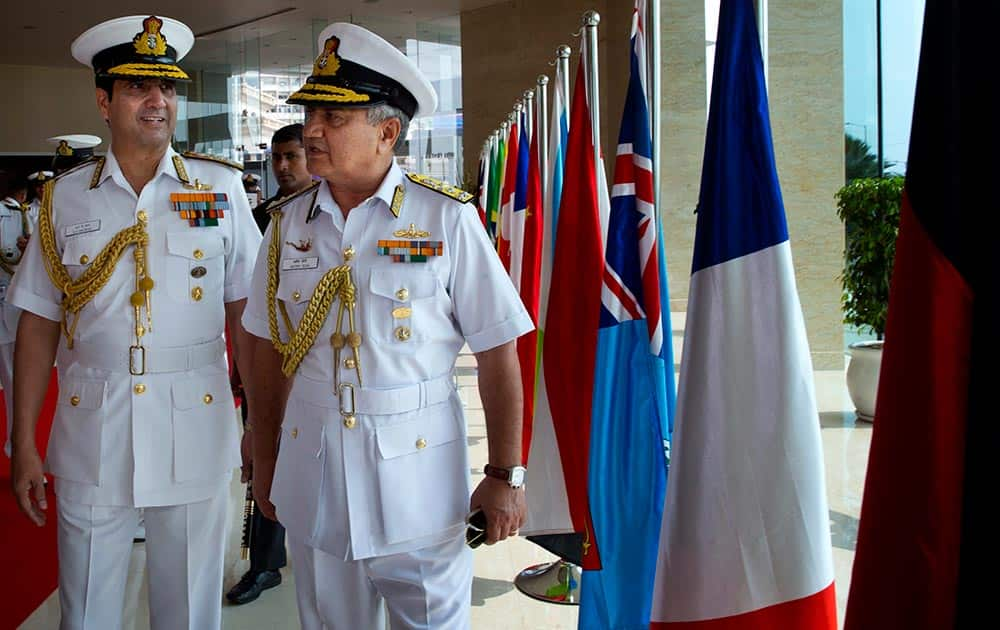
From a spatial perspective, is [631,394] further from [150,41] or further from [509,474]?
[150,41]

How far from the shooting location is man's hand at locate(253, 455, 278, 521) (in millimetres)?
2125

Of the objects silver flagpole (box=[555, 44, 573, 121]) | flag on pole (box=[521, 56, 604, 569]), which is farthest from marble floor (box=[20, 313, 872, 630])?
silver flagpole (box=[555, 44, 573, 121])

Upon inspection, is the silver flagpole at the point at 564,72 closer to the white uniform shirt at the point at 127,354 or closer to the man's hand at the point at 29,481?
the white uniform shirt at the point at 127,354

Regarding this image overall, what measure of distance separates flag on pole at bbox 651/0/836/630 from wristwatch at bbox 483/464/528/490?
45cm

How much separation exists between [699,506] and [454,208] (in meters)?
0.81

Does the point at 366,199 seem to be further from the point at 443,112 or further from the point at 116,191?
the point at 443,112

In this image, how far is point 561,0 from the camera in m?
13.6

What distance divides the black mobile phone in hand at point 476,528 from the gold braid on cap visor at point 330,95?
85cm

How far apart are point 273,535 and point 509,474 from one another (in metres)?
1.82

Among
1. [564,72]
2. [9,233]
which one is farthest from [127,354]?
[9,233]

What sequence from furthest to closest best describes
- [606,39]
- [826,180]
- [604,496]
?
[606,39] → [826,180] → [604,496]

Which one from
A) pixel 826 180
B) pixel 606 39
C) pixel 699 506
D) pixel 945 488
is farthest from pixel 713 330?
pixel 606 39

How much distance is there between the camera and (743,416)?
Result: 57.3 inches

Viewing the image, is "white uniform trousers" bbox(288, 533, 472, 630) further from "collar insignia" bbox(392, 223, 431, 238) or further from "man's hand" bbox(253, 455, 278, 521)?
"collar insignia" bbox(392, 223, 431, 238)
